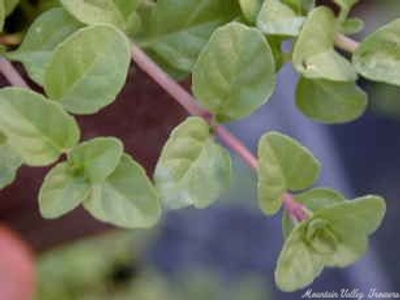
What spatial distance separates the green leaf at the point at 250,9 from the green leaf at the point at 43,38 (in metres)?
0.09

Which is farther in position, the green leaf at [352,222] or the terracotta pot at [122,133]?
the terracotta pot at [122,133]

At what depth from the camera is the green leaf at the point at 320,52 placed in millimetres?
446

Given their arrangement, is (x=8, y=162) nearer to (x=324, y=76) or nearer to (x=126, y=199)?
(x=126, y=199)

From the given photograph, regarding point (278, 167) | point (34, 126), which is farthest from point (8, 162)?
point (278, 167)

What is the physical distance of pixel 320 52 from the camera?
0.46m

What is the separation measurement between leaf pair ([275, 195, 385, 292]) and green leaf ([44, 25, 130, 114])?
119 mm

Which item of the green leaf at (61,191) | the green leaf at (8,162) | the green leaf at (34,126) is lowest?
the green leaf at (61,191)

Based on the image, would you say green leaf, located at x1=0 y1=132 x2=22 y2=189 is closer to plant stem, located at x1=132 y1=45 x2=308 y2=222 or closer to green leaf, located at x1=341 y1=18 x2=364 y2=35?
plant stem, located at x1=132 y1=45 x2=308 y2=222

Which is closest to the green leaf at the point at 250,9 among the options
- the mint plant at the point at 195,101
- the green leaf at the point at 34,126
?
the mint plant at the point at 195,101

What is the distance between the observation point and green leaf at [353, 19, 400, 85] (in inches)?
18.0

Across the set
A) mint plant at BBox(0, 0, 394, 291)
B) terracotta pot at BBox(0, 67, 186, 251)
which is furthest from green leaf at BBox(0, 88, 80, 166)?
terracotta pot at BBox(0, 67, 186, 251)

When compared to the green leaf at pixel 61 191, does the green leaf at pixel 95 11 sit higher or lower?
higher

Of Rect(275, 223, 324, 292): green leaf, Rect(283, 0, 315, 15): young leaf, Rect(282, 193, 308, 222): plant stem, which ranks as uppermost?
Rect(283, 0, 315, 15): young leaf

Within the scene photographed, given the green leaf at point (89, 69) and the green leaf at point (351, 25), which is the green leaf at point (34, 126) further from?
the green leaf at point (351, 25)
